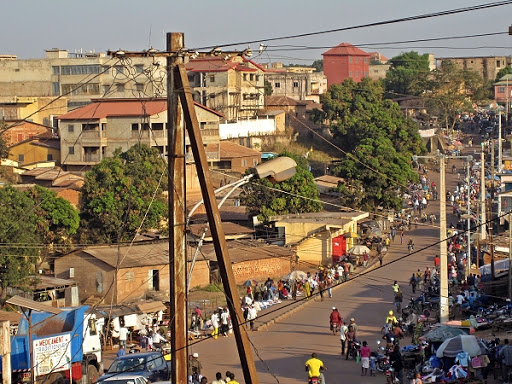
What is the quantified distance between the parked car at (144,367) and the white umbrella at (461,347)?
5481mm

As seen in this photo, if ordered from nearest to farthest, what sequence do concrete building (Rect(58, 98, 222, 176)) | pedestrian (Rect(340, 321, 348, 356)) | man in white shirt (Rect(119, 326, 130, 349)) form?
pedestrian (Rect(340, 321, 348, 356)) < man in white shirt (Rect(119, 326, 130, 349)) < concrete building (Rect(58, 98, 222, 176))

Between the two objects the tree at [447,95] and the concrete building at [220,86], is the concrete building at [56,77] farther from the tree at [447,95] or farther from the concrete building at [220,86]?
the tree at [447,95]

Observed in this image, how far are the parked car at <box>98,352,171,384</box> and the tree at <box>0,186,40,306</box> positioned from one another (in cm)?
1115

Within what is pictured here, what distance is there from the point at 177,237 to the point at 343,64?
10003 centimetres

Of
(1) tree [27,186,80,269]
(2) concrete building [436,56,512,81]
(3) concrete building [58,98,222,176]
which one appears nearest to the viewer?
(1) tree [27,186,80,269]

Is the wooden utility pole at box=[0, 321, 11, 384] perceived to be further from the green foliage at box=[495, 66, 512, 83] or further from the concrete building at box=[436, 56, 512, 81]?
the concrete building at box=[436, 56, 512, 81]

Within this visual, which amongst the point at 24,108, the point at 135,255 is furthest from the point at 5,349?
the point at 24,108

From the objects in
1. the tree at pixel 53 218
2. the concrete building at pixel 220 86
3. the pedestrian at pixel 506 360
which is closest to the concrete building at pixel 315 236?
the tree at pixel 53 218

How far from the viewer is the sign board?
727 inches

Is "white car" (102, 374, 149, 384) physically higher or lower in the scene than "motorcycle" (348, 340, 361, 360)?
higher

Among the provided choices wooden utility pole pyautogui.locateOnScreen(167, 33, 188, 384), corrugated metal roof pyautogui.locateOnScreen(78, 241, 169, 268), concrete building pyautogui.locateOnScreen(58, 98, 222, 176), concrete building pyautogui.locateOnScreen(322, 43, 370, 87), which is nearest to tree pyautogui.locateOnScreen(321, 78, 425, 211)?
concrete building pyautogui.locateOnScreen(58, 98, 222, 176)

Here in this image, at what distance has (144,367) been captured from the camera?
58.5 feet

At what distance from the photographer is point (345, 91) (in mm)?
74500

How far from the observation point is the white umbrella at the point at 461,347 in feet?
63.4
